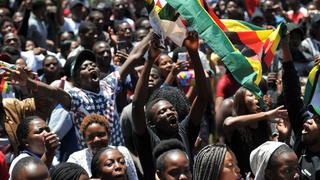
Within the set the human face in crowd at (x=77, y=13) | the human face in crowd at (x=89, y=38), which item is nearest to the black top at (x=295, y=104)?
the human face in crowd at (x=89, y=38)

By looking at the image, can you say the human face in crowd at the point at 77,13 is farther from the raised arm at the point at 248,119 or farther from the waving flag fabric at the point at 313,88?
the waving flag fabric at the point at 313,88

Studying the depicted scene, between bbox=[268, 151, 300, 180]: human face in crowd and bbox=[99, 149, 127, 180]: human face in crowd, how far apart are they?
108cm

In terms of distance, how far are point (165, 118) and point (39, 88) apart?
1195mm

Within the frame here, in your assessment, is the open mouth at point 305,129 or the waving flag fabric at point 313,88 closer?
the open mouth at point 305,129

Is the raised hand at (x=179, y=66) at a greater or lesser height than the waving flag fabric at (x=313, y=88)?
greater

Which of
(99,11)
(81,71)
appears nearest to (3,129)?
(81,71)

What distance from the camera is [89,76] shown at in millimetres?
8227

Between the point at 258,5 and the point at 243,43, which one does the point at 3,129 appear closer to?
the point at 243,43

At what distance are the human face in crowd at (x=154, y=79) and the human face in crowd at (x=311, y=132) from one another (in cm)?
237

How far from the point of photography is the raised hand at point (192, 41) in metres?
7.46

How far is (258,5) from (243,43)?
6313 mm

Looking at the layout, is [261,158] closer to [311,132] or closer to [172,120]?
[311,132]

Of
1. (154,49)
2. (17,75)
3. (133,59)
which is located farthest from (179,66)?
(17,75)

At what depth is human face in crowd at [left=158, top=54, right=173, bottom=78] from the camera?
9.62m
